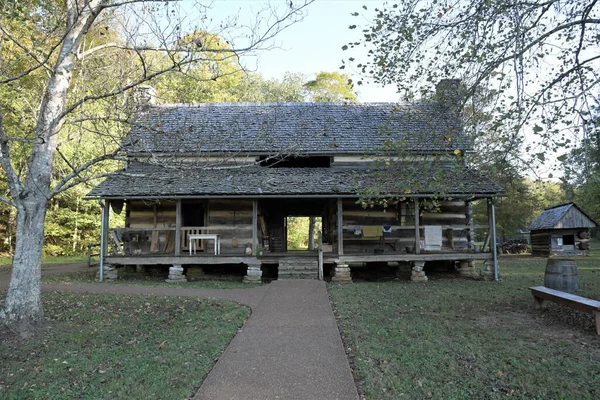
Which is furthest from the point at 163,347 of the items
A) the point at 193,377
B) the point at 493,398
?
the point at 493,398

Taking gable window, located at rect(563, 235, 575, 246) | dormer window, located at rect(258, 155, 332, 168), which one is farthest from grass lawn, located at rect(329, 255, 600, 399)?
gable window, located at rect(563, 235, 575, 246)

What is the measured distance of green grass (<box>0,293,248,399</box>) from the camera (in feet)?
14.4

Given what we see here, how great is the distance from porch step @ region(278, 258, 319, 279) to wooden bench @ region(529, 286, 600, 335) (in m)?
6.74

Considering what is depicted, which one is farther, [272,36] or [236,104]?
[236,104]

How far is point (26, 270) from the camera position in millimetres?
6684

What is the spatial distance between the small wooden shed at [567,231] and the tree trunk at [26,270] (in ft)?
86.5

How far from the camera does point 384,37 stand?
7.00 metres

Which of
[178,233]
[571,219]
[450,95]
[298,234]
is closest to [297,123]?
[178,233]

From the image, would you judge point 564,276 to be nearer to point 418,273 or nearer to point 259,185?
point 418,273

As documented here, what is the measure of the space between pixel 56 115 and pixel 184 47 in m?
2.72

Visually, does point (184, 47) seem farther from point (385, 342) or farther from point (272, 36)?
point (385, 342)

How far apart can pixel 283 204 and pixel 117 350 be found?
41.4ft

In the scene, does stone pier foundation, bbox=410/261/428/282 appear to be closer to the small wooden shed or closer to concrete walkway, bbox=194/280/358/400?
concrete walkway, bbox=194/280/358/400

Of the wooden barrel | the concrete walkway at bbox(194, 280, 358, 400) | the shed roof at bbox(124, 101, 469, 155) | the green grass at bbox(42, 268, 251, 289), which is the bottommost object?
the concrete walkway at bbox(194, 280, 358, 400)
